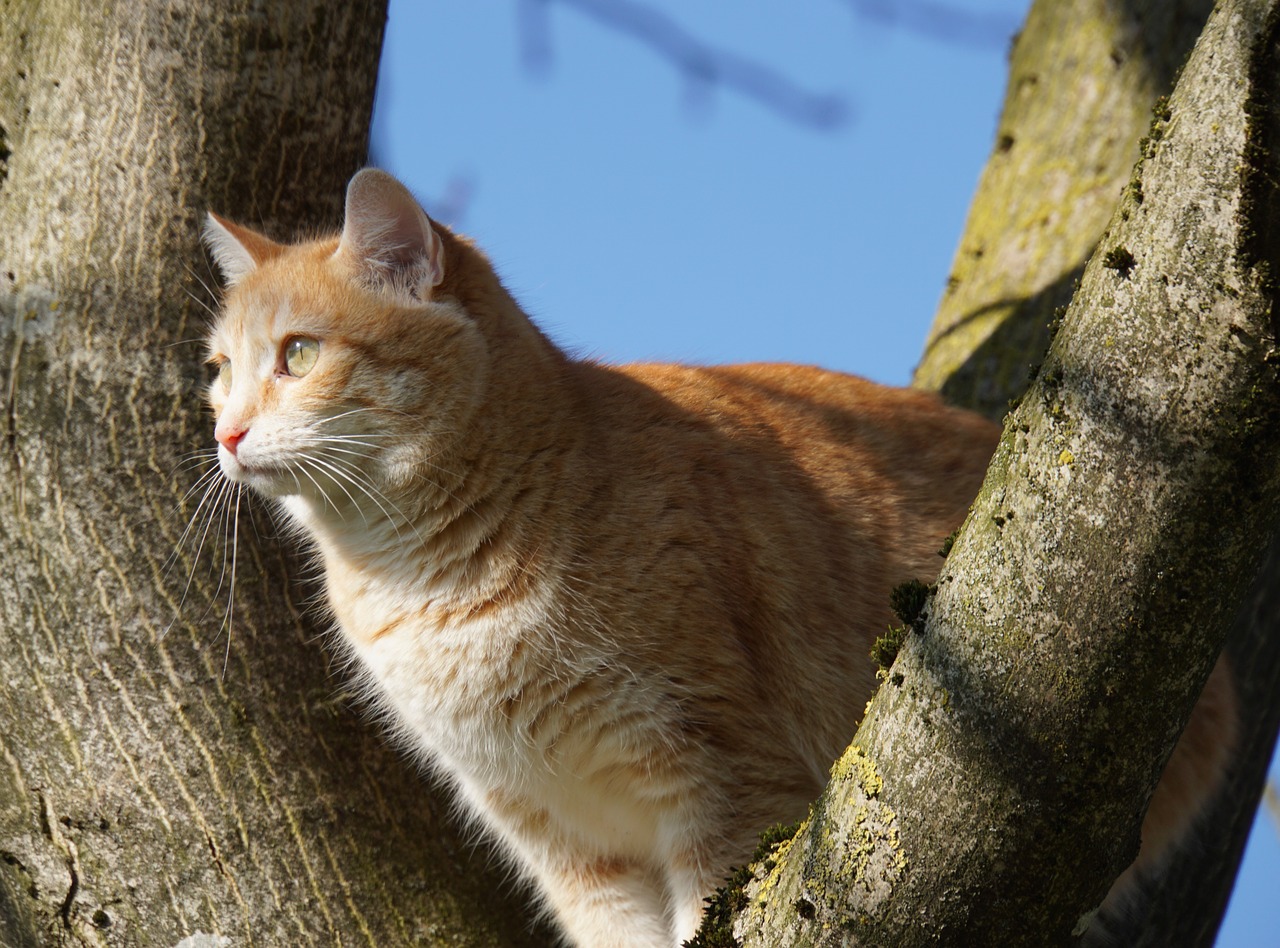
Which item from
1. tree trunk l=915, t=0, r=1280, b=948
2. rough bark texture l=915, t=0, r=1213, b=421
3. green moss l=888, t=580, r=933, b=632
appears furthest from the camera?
rough bark texture l=915, t=0, r=1213, b=421

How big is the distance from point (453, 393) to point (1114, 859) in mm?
1772

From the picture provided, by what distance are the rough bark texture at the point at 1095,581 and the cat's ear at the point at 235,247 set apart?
193cm

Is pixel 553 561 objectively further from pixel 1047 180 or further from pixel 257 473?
pixel 1047 180

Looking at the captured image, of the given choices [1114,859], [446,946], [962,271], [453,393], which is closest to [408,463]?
[453,393]

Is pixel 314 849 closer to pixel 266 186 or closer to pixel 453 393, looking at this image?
pixel 453 393

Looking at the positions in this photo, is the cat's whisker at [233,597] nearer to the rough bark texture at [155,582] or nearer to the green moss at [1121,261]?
the rough bark texture at [155,582]

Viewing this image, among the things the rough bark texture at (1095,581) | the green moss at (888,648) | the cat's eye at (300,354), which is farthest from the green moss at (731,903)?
the cat's eye at (300,354)

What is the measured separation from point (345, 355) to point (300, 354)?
0.46ft

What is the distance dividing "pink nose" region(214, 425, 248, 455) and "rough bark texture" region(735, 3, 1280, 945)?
5.33ft

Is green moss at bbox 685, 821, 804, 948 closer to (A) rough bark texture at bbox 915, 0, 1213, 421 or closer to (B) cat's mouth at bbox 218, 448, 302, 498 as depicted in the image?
(B) cat's mouth at bbox 218, 448, 302, 498

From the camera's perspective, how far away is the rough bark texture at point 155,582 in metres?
2.72

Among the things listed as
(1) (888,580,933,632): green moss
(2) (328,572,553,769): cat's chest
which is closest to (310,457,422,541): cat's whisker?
(2) (328,572,553,769): cat's chest

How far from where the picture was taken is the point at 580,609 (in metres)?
2.77

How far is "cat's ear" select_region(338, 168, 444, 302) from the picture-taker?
9.48 ft
